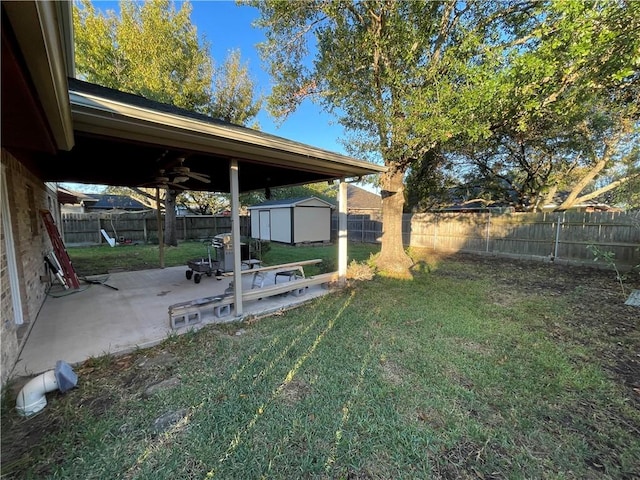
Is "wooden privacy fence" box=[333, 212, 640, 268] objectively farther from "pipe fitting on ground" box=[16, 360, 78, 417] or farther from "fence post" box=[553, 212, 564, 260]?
"pipe fitting on ground" box=[16, 360, 78, 417]

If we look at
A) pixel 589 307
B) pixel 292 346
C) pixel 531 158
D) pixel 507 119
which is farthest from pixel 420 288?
pixel 531 158

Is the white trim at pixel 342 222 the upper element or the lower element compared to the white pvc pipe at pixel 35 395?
upper

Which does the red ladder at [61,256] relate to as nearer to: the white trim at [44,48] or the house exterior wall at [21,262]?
the house exterior wall at [21,262]

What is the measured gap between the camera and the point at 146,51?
34.4 feet

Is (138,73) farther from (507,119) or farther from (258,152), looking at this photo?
(507,119)

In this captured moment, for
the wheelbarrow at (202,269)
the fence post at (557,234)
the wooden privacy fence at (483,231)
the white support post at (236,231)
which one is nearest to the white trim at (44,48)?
the white support post at (236,231)

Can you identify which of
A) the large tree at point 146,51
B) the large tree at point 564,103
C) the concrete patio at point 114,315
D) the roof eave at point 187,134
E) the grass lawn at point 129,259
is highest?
the large tree at point 146,51

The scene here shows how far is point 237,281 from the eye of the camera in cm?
395

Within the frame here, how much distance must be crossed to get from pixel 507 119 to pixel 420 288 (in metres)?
4.11

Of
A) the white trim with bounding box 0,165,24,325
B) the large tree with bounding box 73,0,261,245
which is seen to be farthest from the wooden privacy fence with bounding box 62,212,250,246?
the white trim with bounding box 0,165,24,325

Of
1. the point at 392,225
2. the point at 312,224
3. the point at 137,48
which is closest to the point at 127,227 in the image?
the point at 137,48

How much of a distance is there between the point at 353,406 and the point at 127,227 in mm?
15219

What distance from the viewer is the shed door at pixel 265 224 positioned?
16.0 metres

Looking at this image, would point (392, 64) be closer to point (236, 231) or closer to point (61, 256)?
point (236, 231)
